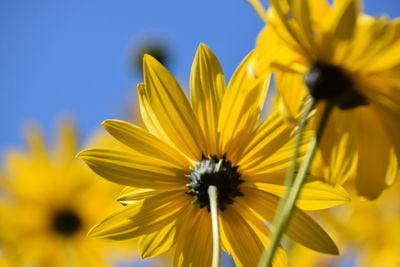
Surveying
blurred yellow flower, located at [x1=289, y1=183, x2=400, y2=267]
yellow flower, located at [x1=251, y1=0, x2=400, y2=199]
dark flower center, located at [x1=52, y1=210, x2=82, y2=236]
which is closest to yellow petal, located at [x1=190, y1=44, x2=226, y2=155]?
yellow flower, located at [x1=251, y1=0, x2=400, y2=199]

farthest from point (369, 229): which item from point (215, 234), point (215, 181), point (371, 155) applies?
point (215, 234)

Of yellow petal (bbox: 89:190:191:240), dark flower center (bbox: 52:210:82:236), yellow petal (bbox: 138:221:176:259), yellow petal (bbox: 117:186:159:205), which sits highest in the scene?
yellow petal (bbox: 117:186:159:205)

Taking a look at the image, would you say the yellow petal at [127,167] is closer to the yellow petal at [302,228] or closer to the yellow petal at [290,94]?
the yellow petal at [302,228]

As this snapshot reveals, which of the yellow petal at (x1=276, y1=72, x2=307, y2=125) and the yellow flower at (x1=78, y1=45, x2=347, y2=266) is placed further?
the yellow flower at (x1=78, y1=45, x2=347, y2=266)

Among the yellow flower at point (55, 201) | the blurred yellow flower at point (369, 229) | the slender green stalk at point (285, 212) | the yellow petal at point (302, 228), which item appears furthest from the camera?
the yellow flower at point (55, 201)

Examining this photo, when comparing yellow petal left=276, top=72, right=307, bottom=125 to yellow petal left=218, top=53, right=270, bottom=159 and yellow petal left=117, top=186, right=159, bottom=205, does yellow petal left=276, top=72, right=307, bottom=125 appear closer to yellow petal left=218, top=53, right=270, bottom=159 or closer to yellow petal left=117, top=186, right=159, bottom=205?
yellow petal left=218, top=53, right=270, bottom=159

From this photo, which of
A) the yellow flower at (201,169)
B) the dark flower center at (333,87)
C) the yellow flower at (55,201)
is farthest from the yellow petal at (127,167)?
the yellow flower at (55,201)

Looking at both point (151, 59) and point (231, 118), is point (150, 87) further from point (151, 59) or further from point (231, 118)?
point (231, 118)
